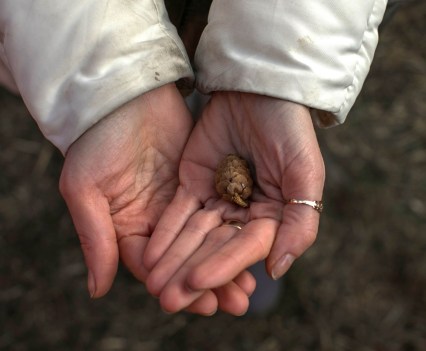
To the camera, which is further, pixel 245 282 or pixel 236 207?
pixel 236 207

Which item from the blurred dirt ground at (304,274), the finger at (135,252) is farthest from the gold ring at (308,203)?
the blurred dirt ground at (304,274)

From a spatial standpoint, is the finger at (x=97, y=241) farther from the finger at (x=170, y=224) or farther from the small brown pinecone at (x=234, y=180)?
the small brown pinecone at (x=234, y=180)

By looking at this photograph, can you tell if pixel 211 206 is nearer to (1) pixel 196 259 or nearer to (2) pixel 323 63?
(1) pixel 196 259

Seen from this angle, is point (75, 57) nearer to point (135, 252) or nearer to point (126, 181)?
point (126, 181)

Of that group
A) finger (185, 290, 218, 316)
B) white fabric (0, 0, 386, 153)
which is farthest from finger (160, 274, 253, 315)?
white fabric (0, 0, 386, 153)

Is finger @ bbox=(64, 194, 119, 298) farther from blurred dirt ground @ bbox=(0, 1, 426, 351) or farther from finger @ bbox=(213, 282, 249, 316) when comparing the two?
blurred dirt ground @ bbox=(0, 1, 426, 351)

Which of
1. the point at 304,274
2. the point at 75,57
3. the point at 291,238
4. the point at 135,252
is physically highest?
the point at 75,57

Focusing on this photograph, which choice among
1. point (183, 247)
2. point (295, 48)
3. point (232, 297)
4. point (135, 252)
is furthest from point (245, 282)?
point (295, 48)
